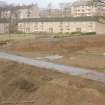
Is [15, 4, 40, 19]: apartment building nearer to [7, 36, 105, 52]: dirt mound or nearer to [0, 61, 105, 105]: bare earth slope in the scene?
[7, 36, 105, 52]: dirt mound

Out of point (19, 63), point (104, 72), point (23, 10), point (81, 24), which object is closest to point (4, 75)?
point (19, 63)

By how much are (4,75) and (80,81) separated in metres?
7.47

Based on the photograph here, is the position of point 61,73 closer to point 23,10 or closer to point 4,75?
point 4,75

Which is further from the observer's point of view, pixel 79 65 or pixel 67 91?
pixel 79 65

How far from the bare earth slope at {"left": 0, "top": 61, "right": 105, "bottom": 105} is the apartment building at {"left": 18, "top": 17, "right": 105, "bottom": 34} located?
55287 mm

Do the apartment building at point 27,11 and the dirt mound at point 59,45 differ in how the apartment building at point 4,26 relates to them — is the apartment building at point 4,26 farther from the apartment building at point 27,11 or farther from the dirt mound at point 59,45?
the dirt mound at point 59,45

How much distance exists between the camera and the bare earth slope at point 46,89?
583 inches

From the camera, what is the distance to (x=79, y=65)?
22484 mm

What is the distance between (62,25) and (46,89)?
69016 mm

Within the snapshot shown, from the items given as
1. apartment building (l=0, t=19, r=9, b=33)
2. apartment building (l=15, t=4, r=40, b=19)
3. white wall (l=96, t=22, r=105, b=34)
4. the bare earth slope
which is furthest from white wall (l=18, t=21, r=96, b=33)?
the bare earth slope

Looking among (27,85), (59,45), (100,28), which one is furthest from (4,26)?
(27,85)

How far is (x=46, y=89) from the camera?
1686cm

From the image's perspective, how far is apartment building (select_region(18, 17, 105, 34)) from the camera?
7888cm

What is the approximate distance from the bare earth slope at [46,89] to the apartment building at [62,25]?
55.3 m
